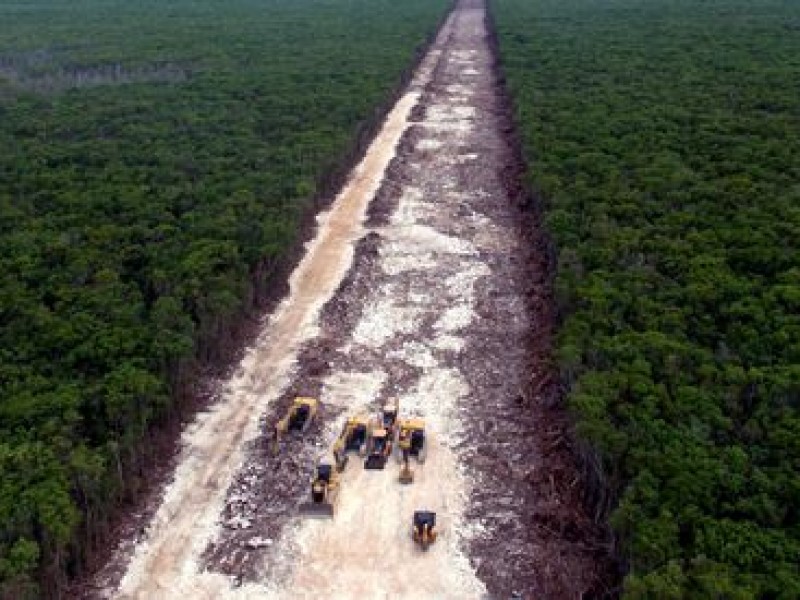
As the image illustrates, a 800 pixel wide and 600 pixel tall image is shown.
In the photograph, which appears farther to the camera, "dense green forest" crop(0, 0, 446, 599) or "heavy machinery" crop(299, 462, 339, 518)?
"heavy machinery" crop(299, 462, 339, 518)

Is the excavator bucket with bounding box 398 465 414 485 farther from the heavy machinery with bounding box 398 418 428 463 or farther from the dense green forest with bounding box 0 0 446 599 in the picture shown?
the dense green forest with bounding box 0 0 446 599

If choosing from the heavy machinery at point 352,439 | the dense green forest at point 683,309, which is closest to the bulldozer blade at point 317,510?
the heavy machinery at point 352,439

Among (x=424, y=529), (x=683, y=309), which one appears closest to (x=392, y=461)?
(x=424, y=529)

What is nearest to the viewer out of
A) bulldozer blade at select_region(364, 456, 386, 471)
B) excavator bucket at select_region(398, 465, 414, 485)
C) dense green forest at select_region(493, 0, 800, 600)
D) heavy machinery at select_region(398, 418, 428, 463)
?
dense green forest at select_region(493, 0, 800, 600)

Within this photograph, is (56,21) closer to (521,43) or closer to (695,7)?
(521,43)

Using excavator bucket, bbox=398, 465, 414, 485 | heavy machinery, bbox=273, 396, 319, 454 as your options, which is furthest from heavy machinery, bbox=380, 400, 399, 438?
heavy machinery, bbox=273, 396, 319, 454

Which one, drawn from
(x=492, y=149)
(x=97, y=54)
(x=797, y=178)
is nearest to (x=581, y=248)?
(x=797, y=178)

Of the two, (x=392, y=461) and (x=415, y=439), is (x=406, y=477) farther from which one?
(x=415, y=439)
